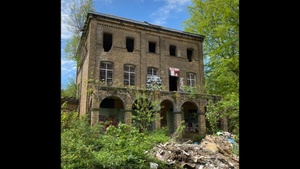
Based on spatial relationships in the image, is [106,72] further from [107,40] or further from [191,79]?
[191,79]

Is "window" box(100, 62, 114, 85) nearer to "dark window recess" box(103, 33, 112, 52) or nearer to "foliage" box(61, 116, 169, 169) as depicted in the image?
"dark window recess" box(103, 33, 112, 52)

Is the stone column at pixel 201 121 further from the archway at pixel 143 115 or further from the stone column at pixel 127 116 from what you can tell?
the stone column at pixel 127 116

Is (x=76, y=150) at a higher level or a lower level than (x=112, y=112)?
lower

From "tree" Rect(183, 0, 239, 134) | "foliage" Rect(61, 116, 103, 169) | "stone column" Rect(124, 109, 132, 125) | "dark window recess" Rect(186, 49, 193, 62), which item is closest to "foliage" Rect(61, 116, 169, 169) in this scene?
"foliage" Rect(61, 116, 103, 169)

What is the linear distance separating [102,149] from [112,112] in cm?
1040

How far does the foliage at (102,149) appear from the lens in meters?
9.86

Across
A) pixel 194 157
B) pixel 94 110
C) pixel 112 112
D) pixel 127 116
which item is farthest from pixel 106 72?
pixel 194 157

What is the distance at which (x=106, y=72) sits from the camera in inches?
869

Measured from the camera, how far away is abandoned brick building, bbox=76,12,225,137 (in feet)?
67.7

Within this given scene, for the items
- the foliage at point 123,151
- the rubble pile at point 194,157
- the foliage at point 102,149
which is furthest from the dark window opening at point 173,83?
the foliage at point 123,151
